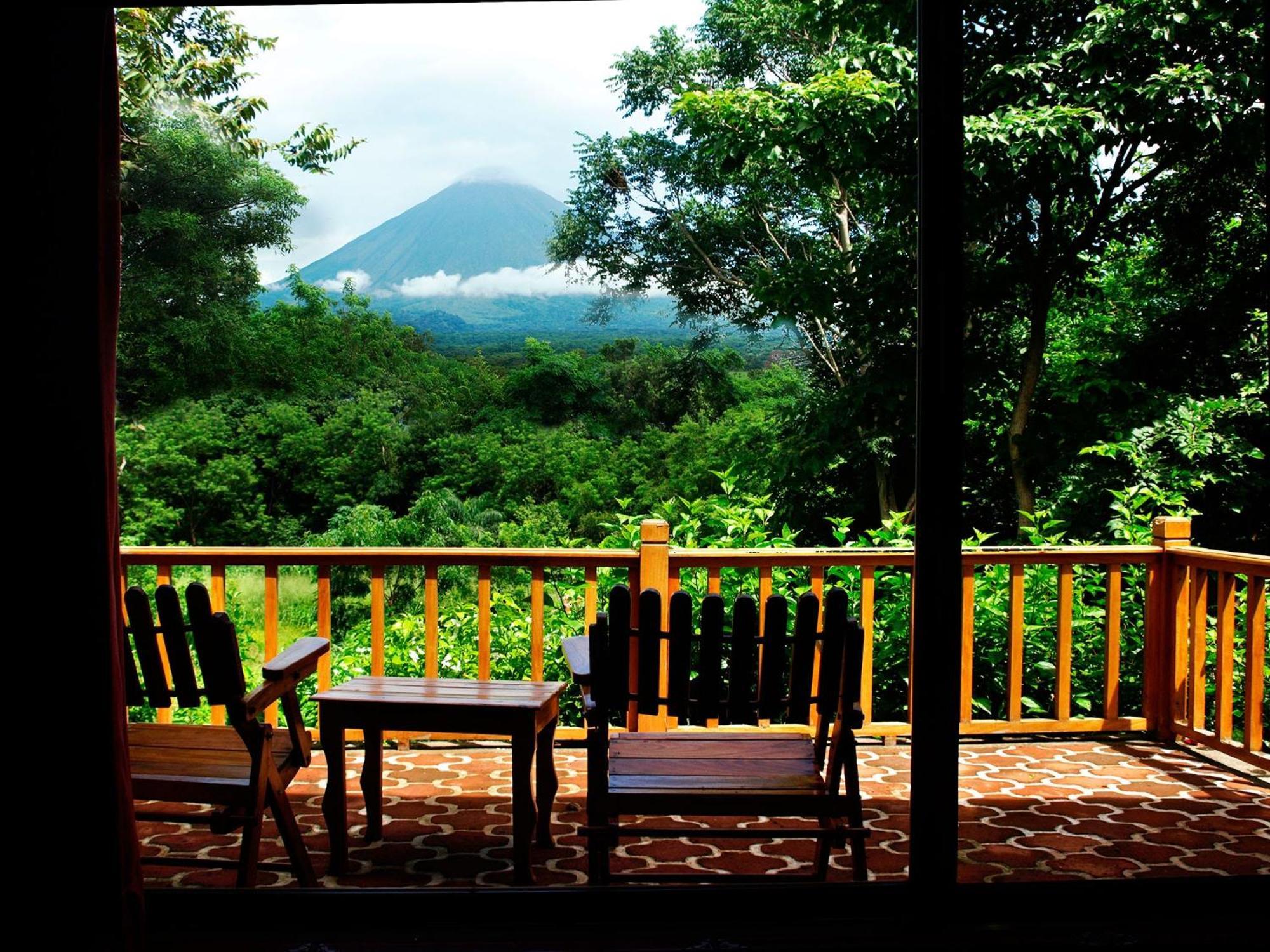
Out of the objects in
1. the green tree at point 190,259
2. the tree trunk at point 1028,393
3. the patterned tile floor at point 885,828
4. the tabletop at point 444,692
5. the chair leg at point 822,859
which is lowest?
the patterned tile floor at point 885,828

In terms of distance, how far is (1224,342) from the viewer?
306 inches

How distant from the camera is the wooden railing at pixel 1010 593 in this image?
3.77m

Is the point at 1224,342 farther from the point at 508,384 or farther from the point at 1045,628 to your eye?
the point at 508,384

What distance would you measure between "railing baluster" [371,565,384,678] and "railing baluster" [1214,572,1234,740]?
10.0 feet

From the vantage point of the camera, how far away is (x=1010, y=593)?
13.2ft

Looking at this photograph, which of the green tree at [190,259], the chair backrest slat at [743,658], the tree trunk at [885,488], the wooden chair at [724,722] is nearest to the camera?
the wooden chair at [724,722]

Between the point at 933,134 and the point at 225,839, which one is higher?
the point at 933,134

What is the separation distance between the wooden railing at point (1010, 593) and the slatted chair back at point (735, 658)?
114 cm

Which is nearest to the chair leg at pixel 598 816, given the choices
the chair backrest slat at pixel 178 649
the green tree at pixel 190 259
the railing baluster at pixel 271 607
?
the chair backrest slat at pixel 178 649

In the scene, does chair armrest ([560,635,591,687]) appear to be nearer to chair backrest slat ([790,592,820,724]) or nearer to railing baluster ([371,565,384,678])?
chair backrest slat ([790,592,820,724])

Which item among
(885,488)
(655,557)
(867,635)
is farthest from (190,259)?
(867,635)

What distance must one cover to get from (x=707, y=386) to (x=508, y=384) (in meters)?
2.47

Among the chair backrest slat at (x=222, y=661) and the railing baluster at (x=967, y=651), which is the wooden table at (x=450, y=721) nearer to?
the chair backrest slat at (x=222, y=661)

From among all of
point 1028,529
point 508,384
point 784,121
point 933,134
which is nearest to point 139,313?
point 508,384
